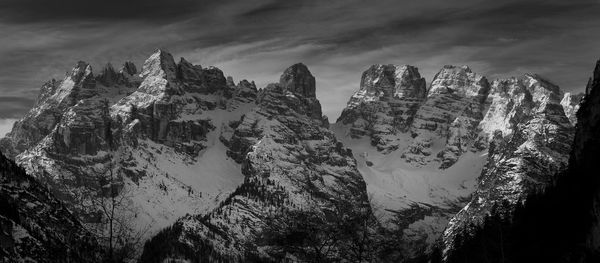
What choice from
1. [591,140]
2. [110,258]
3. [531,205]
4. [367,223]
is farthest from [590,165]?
[110,258]

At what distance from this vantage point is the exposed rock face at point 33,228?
10925 cm

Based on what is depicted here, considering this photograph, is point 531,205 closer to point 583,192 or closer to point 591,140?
point 583,192

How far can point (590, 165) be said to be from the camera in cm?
11956

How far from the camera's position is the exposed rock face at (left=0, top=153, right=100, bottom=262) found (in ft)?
358

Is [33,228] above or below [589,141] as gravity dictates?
below

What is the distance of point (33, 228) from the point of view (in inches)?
5497

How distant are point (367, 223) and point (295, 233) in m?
5.13

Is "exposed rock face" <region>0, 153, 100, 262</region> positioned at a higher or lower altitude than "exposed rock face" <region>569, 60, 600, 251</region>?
lower

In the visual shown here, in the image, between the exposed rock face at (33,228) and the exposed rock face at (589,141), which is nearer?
the exposed rock face at (33,228)

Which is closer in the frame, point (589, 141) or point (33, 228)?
point (589, 141)

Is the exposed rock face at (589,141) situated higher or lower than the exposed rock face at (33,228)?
higher

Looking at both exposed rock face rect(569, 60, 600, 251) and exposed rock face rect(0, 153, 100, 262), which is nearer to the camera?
exposed rock face rect(0, 153, 100, 262)

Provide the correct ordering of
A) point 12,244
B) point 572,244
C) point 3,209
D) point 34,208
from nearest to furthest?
point 572,244 < point 12,244 < point 3,209 < point 34,208

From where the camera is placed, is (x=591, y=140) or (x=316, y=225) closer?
(x=316, y=225)
